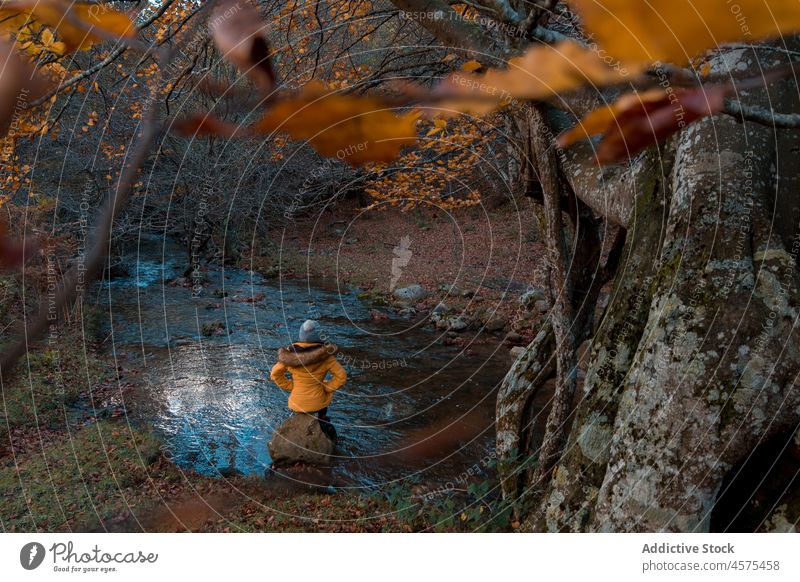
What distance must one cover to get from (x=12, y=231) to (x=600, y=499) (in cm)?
987

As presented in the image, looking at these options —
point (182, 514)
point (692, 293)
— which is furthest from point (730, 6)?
point (182, 514)

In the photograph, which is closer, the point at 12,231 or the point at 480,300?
the point at 12,231

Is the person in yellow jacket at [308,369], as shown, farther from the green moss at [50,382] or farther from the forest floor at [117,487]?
the green moss at [50,382]

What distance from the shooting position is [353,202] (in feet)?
92.9

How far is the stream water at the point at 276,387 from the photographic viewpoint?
706 centimetres

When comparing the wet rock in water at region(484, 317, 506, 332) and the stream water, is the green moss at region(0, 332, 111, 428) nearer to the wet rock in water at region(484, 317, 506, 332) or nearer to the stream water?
the stream water

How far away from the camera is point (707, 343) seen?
2859 millimetres

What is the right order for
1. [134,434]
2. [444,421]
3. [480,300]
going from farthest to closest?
[480,300] < [444,421] < [134,434]

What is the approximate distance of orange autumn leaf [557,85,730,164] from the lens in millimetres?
1917

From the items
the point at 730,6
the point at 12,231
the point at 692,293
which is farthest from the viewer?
the point at 12,231

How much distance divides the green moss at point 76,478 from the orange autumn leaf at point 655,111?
595 centimetres

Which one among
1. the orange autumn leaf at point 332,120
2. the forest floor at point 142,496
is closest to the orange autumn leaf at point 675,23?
the orange autumn leaf at point 332,120

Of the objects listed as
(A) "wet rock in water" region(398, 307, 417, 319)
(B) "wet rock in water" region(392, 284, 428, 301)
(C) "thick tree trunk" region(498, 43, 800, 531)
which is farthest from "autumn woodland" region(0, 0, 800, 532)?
(B) "wet rock in water" region(392, 284, 428, 301)

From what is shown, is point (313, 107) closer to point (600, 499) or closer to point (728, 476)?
point (600, 499)
